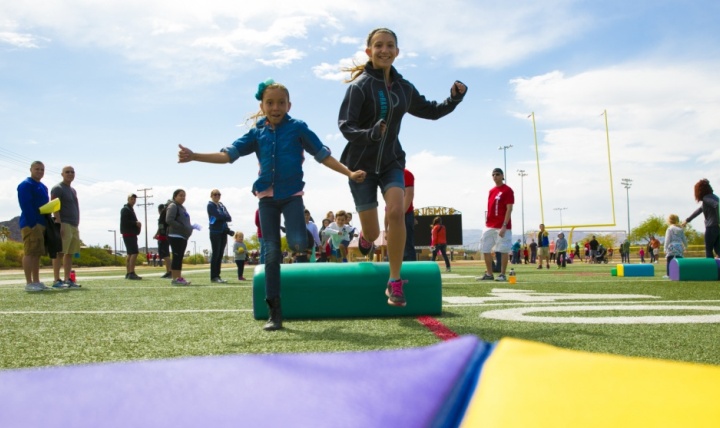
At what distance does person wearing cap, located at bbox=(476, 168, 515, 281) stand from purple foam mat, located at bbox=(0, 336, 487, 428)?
839 cm

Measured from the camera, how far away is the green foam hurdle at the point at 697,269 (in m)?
8.84

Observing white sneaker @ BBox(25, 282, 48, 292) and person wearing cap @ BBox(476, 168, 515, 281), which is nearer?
white sneaker @ BBox(25, 282, 48, 292)

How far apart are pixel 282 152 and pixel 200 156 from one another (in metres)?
0.57

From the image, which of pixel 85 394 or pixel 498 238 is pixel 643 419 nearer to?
pixel 85 394

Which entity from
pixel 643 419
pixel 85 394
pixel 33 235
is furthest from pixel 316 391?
pixel 33 235

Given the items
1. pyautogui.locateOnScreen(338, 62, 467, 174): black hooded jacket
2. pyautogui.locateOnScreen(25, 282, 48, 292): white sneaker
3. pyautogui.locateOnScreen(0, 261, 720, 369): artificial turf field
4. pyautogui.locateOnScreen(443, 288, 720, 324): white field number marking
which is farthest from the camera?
pyautogui.locateOnScreen(25, 282, 48, 292): white sneaker

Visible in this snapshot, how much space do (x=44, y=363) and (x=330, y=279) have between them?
1915mm

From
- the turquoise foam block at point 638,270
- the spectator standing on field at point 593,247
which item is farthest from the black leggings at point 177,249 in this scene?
the spectator standing on field at point 593,247

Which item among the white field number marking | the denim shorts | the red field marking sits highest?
the denim shorts

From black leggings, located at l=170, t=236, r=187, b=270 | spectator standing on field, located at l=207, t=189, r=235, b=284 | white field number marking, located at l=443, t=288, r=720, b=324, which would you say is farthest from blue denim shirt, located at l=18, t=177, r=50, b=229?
white field number marking, located at l=443, t=288, r=720, b=324

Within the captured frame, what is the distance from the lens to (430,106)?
4.71 metres

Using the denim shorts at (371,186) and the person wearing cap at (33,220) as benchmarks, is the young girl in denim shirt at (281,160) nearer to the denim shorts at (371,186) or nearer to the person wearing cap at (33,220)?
the denim shorts at (371,186)

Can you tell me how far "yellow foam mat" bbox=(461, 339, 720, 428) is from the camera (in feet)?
2.97

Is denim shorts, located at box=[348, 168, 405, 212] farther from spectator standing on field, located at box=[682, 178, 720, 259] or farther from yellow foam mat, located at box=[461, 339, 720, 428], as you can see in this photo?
spectator standing on field, located at box=[682, 178, 720, 259]
